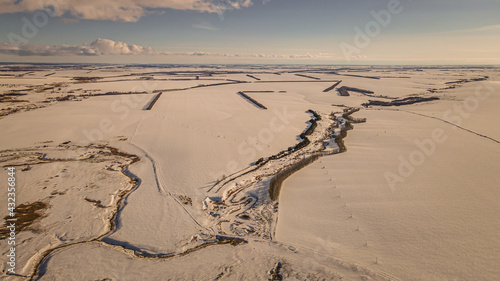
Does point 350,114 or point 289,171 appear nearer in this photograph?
point 289,171

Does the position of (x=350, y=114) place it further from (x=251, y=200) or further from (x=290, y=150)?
(x=251, y=200)

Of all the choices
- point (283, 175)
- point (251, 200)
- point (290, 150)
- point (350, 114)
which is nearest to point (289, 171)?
point (283, 175)

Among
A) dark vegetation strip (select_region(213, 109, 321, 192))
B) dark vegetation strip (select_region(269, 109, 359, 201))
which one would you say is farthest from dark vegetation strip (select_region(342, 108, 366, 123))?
dark vegetation strip (select_region(269, 109, 359, 201))

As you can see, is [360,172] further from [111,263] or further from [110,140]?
[110,140]

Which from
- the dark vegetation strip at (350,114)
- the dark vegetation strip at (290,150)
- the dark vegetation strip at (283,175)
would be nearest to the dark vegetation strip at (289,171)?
the dark vegetation strip at (283,175)

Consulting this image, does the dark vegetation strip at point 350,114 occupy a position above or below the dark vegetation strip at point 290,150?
above

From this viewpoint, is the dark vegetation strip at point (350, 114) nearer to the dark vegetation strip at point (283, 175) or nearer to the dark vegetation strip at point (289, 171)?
the dark vegetation strip at point (289, 171)

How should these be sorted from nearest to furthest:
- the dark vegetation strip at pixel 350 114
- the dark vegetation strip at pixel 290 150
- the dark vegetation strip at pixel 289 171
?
the dark vegetation strip at pixel 289 171 → the dark vegetation strip at pixel 290 150 → the dark vegetation strip at pixel 350 114

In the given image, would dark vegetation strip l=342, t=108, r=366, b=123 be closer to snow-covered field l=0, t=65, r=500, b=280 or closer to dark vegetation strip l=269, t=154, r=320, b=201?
snow-covered field l=0, t=65, r=500, b=280

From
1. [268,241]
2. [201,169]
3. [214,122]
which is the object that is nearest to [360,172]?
[268,241]
